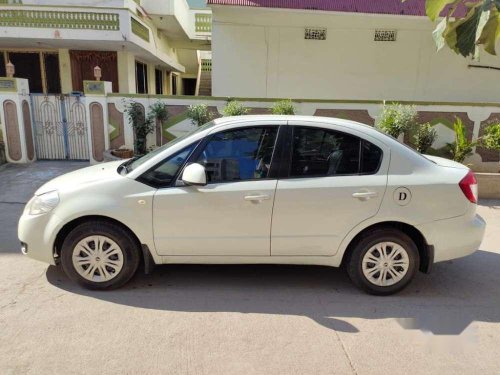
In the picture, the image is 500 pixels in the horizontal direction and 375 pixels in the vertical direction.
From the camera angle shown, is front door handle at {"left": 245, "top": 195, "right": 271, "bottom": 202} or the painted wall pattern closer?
front door handle at {"left": 245, "top": 195, "right": 271, "bottom": 202}

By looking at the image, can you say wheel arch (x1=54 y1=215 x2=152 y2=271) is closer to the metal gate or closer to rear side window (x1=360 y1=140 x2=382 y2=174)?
rear side window (x1=360 y1=140 x2=382 y2=174)

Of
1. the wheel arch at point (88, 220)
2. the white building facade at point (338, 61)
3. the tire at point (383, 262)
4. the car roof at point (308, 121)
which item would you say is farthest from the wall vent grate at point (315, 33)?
the wheel arch at point (88, 220)

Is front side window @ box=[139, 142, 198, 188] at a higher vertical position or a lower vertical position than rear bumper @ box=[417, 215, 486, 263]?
higher

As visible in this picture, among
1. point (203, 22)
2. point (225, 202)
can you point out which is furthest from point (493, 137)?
point (203, 22)

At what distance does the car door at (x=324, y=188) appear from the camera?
3.48 meters

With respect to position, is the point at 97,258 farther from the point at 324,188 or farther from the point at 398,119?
the point at 398,119

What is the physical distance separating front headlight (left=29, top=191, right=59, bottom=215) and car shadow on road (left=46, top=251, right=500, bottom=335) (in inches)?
28.7

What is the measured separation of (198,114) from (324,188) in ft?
18.0

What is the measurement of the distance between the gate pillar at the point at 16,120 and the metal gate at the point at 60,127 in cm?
16

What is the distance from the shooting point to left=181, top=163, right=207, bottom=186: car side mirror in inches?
133

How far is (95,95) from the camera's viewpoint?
891 cm

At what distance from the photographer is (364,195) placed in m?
3.48

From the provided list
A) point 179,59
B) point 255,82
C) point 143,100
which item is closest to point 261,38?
point 255,82

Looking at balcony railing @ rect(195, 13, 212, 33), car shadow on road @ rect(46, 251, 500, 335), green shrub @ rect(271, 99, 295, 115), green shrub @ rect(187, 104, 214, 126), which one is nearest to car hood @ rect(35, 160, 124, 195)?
car shadow on road @ rect(46, 251, 500, 335)
